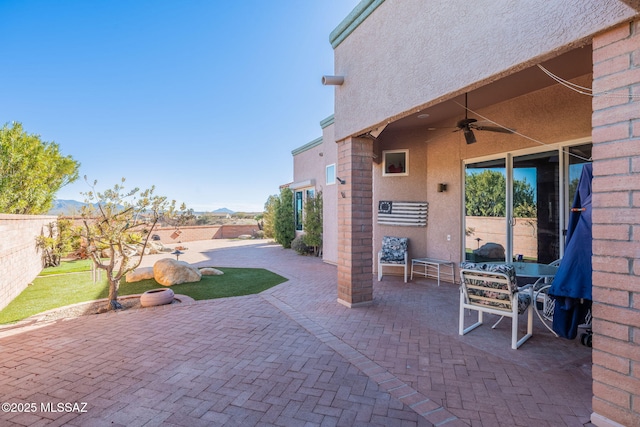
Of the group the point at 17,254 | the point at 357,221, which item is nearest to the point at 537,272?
the point at 357,221

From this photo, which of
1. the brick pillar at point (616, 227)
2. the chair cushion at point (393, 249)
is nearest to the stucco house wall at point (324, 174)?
the chair cushion at point (393, 249)

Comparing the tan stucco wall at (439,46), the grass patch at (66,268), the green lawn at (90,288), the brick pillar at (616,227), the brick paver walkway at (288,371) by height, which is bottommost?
the grass patch at (66,268)

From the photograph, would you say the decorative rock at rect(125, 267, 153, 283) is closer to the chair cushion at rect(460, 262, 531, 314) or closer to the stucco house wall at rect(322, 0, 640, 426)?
the stucco house wall at rect(322, 0, 640, 426)

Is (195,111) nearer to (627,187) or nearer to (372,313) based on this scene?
(372,313)

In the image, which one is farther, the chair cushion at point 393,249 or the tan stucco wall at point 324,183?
the tan stucco wall at point 324,183

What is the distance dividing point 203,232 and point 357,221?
19378 millimetres

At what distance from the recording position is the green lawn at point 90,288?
598 centimetres

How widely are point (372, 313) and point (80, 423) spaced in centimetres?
398

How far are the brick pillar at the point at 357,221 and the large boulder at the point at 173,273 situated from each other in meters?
4.60

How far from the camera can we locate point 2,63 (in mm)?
11023

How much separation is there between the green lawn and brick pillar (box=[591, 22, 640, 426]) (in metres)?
6.01

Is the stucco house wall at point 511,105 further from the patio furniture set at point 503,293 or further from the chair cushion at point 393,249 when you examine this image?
the patio furniture set at point 503,293

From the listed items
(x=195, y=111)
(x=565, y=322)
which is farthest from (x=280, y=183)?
(x=565, y=322)

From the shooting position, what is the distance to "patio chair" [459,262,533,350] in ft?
12.9
